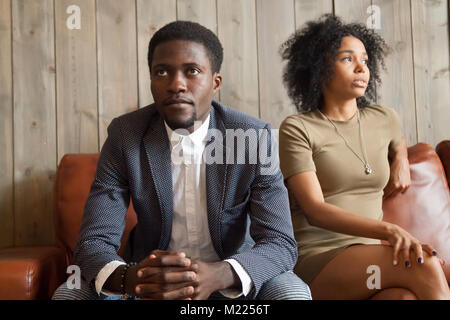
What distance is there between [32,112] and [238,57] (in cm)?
84

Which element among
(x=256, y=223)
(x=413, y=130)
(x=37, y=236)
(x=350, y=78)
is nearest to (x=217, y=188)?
(x=256, y=223)

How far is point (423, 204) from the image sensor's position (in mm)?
1646

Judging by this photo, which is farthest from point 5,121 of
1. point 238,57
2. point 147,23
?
point 238,57

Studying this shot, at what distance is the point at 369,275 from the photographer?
1230 millimetres

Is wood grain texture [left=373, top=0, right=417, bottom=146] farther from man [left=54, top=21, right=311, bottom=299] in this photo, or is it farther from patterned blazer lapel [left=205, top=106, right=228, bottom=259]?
patterned blazer lapel [left=205, top=106, right=228, bottom=259]

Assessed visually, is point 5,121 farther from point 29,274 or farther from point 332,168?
point 332,168

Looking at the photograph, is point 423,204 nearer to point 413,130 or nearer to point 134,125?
point 413,130

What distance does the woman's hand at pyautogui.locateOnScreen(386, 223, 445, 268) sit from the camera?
3.84 feet

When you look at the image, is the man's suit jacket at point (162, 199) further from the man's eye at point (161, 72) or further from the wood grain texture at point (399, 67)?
the wood grain texture at point (399, 67)

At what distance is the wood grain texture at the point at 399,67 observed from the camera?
1.97m

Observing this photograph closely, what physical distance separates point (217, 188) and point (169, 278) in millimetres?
292

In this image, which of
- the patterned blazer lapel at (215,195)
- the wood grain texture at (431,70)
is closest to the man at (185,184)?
the patterned blazer lapel at (215,195)

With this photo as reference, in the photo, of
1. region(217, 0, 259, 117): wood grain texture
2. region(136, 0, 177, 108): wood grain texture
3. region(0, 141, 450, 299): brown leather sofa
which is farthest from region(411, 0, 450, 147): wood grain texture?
region(136, 0, 177, 108): wood grain texture

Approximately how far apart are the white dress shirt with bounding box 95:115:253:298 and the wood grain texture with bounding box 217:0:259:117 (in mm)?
688
